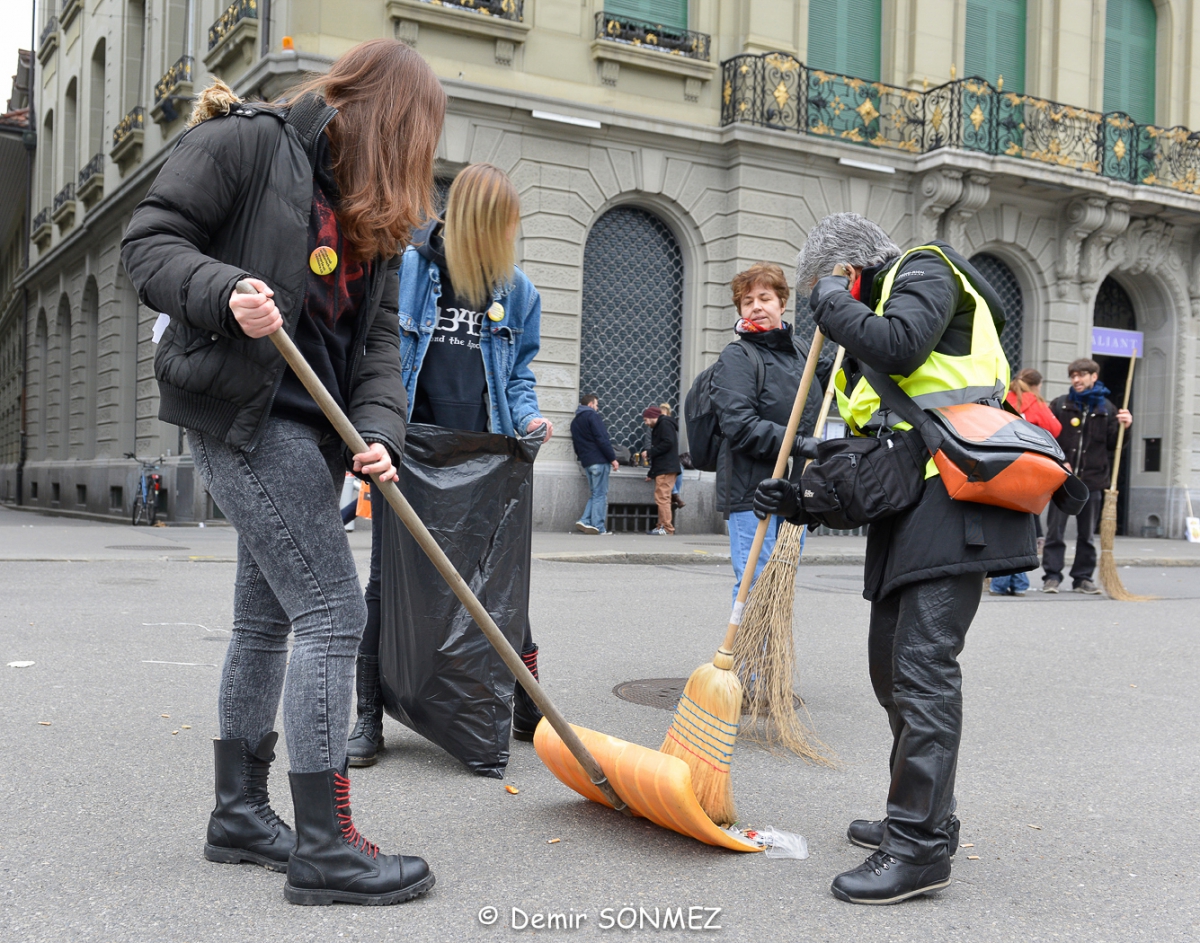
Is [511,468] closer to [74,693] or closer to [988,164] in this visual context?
[74,693]

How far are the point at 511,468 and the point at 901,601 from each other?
146 centimetres

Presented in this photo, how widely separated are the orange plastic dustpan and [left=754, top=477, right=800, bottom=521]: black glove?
71 centimetres

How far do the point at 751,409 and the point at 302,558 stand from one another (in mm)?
2615

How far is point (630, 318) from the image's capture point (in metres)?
16.7

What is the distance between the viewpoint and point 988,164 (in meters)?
17.8

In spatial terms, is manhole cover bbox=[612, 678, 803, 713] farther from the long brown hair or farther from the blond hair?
the long brown hair

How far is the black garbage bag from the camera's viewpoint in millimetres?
3773

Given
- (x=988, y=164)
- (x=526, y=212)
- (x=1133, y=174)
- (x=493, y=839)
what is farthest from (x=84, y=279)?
(x=493, y=839)

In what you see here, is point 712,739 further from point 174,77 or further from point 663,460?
point 174,77

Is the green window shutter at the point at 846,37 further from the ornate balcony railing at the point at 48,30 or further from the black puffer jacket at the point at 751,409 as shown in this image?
the ornate balcony railing at the point at 48,30

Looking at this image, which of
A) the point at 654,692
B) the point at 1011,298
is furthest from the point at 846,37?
the point at 654,692

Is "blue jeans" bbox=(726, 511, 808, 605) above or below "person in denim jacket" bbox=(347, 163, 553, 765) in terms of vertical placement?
below

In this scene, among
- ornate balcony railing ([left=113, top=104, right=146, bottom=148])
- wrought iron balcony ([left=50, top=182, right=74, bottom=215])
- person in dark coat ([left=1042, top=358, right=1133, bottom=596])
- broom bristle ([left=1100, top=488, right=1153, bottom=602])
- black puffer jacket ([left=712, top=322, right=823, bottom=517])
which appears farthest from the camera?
wrought iron balcony ([left=50, top=182, right=74, bottom=215])

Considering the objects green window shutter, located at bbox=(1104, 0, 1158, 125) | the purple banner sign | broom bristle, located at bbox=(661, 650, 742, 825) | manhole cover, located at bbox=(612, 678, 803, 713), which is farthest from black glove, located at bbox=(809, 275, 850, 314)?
green window shutter, located at bbox=(1104, 0, 1158, 125)
